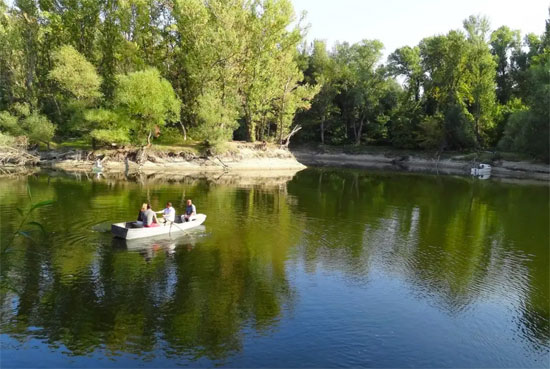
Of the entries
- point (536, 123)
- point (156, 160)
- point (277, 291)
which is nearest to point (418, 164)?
point (536, 123)

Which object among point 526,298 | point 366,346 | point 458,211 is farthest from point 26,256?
point 458,211

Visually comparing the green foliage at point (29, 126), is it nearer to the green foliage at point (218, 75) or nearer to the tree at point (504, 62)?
the green foliage at point (218, 75)

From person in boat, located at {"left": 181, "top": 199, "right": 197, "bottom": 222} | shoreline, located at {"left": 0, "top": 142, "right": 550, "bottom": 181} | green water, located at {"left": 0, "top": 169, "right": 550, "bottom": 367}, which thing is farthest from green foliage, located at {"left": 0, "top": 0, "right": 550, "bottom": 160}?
person in boat, located at {"left": 181, "top": 199, "right": 197, "bottom": 222}

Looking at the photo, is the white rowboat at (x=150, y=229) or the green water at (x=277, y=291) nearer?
the green water at (x=277, y=291)

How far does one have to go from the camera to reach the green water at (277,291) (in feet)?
43.2

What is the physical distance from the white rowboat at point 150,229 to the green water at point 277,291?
21.4 inches

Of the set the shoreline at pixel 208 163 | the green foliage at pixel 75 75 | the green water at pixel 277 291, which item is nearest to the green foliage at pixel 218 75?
the green foliage at pixel 75 75

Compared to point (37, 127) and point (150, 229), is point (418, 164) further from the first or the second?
point (150, 229)

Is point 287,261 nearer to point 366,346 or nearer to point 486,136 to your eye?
point 366,346

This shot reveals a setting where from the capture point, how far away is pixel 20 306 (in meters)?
15.4

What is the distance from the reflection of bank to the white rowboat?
0.87ft

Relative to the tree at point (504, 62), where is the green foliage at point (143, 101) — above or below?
below

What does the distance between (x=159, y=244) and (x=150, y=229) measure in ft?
3.51

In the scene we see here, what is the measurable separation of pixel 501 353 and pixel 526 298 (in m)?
5.69
